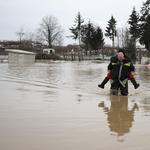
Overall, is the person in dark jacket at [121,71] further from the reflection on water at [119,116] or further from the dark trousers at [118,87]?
the reflection on water at [119,116]

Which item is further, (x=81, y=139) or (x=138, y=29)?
(x=138, y=29)

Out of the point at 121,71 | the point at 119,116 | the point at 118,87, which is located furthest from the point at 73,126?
the point at 118,87

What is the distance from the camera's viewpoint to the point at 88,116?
4.32m

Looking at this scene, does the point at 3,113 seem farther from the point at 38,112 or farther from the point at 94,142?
the point at 94,142

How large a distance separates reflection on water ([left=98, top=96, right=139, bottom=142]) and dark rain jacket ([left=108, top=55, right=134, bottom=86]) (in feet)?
3.05

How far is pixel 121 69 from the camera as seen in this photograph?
6758 millimetres

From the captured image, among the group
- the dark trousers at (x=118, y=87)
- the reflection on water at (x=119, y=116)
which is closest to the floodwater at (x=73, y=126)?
the reflection on water at (x=119, y=116)

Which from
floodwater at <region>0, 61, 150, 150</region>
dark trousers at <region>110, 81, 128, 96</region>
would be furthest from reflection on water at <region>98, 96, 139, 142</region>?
dark trousers at <region>110, 81, 128, 96</region>

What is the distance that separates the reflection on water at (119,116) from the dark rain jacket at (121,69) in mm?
929

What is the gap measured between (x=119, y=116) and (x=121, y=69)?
8.38ft

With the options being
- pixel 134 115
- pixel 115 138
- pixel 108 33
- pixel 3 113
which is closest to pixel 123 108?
pixel 134 115

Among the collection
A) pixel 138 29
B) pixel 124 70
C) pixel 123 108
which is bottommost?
pixel 123 108

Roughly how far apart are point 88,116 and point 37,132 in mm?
1212

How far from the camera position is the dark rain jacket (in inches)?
265
